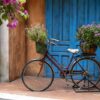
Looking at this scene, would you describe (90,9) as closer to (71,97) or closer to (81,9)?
(81,9)

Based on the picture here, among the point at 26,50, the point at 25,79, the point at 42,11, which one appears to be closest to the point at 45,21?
the point at 42,11

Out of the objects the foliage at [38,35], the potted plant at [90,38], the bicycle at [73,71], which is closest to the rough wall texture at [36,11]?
the bicycle at [73,71]

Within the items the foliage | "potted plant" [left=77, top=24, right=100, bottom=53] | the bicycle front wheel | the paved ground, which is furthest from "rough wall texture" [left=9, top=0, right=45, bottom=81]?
"potted plant" [left=77, top=24, right=100, bottom=53]

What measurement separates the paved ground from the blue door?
0.96 meters

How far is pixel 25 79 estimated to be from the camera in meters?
8.73

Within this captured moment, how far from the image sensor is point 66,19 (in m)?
10.0

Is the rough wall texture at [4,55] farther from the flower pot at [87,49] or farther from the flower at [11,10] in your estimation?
the flower at [11,10]

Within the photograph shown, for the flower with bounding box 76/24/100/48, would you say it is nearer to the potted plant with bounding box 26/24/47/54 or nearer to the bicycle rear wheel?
the bicycle rear wheel

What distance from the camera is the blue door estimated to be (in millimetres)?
9836

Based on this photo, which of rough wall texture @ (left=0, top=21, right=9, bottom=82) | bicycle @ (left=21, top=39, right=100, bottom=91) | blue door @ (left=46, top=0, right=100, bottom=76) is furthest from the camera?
blue door @ (left=46, top=0, right=100, bottom=76)

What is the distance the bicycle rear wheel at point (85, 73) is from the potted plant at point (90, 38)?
0.79 ft

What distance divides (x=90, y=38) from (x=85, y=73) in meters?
0.81

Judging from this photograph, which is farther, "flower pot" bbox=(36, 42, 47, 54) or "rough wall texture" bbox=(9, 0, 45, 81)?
"rough wall texture" bbox=(9, 0, 45, 81)

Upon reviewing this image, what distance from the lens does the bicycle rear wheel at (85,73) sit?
8.41 metres
